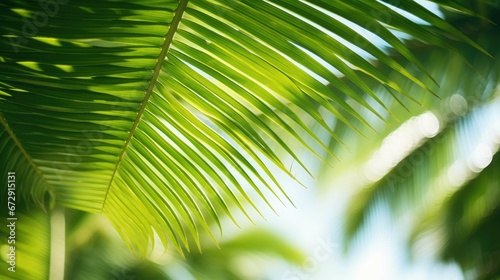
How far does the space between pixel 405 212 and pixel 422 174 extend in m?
0.19

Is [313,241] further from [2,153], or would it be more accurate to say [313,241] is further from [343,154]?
[2,153]

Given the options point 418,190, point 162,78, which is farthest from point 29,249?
point 418,190

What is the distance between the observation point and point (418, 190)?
9.59ft

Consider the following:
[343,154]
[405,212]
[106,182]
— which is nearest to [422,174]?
[405,212]

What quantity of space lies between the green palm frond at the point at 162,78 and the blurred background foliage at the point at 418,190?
2.01 m

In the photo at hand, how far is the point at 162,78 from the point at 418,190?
2.59 m

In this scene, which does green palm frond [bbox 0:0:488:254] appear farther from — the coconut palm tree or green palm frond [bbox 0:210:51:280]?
the coconut palm tree

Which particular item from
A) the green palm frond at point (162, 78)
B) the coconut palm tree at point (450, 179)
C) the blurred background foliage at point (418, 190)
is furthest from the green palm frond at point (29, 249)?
the coconut palm tree at point (450, 179)

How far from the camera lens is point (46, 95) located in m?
0.49

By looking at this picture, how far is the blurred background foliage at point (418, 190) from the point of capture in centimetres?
260

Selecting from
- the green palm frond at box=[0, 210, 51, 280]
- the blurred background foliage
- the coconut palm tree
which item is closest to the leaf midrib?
the green palm frond at box=[0, 210, 51, 280]

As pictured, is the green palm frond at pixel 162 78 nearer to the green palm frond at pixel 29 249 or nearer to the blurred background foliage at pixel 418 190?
the green palm frond at pixel 29 249

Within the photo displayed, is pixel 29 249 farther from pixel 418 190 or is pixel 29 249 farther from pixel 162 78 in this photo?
pixel 418 190

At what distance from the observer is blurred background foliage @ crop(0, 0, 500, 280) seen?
2.60 m
